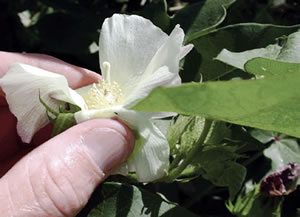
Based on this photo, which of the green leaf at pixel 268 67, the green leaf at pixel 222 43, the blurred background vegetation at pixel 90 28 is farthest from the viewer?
the blurred background vegetation at pixel 90 28

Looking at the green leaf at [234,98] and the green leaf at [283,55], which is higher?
the green leaf at [234,98]

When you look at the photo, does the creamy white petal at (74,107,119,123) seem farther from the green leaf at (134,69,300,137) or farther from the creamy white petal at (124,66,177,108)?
the green leaf at (134,69,300,137)

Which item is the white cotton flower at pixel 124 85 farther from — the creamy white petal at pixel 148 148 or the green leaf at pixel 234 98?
the green leaf at pixel 234 98

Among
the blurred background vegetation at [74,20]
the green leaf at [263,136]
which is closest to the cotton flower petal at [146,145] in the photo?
the green leaf at [263,136]

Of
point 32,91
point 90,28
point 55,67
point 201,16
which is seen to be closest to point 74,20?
point 90,28

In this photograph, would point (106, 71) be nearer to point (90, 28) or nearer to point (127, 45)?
point (127, 45)

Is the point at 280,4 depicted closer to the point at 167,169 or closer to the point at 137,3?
the point at 137,3

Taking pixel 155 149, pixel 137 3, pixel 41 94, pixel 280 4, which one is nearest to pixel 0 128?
pixel 41 94

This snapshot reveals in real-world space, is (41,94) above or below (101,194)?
above
